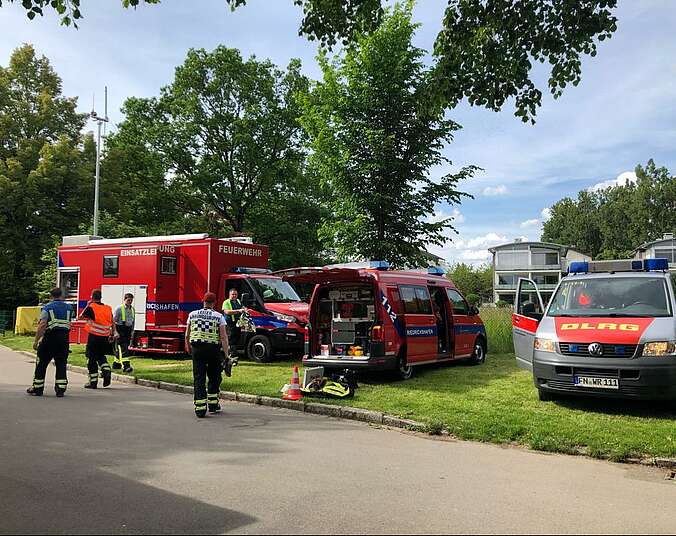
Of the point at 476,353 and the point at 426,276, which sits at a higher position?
the point at 426,276

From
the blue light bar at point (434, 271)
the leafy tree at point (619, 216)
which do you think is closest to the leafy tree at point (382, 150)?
the blue light bar at point (434, 271)

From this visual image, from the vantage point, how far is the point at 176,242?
16.2 metres

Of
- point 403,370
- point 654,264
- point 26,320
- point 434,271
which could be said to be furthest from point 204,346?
point 26,320

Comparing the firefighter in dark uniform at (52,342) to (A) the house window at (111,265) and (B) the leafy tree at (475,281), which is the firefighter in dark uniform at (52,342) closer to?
(A) the house window at (111,265)

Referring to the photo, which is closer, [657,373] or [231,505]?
[231,505]

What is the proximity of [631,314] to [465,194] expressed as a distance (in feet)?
37.4

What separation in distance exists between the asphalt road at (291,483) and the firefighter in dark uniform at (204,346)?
479 mm

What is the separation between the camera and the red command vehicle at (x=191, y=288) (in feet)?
49.6

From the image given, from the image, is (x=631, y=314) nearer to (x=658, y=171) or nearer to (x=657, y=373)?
(x=657, y=373)

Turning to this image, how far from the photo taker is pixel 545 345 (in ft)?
29.1

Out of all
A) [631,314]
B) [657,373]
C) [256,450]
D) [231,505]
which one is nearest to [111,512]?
→ [231,505]

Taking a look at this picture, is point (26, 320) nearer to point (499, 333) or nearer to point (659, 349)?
point (499, 333)

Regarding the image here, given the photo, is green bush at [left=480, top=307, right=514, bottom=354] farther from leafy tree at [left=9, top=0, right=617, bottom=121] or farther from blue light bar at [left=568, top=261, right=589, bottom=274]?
leafy tree at [left=9, top=0, right=617, bottom=121]

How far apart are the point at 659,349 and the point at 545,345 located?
60.3 inches
